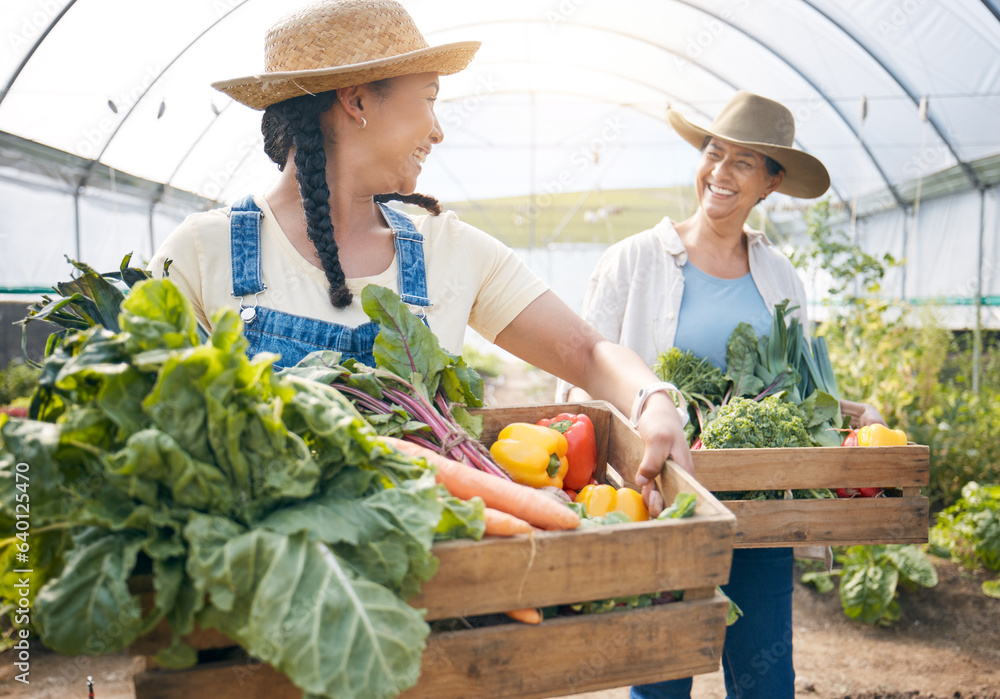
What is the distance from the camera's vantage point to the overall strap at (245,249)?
1.76 meters

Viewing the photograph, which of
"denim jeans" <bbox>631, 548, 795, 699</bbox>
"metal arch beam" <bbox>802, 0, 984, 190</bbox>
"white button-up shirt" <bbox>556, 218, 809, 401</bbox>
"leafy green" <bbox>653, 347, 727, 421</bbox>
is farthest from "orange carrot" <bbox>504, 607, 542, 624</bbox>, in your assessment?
"metal arch beam" <bbox>802, 0, 984, 190</bbox>

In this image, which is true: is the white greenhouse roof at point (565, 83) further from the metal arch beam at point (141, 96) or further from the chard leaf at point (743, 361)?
the chard leaf at point (743, 361)

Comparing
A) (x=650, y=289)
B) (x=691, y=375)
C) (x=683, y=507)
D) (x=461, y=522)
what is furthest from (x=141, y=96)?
(x=683, y=507)

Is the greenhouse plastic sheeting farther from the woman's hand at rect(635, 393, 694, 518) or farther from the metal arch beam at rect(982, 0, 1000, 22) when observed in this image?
the woman's hand at rect(635, 393, 694, 518)

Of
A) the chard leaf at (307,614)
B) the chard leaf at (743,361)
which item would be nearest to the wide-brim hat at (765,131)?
the chard leaf at (743,361)

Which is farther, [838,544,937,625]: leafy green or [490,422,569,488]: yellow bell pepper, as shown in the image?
[838,544,937,625]: leafy green

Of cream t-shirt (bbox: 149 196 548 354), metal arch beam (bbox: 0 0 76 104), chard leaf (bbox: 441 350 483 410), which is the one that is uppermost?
metal arch beam (bbox: 0 0 76 104)

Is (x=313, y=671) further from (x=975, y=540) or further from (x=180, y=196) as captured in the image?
(x=180, y=196)

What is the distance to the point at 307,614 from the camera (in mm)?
909

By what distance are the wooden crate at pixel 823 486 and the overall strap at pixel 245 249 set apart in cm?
140

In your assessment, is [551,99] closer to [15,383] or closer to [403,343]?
[15,383]

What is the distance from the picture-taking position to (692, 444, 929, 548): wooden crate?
213 cm

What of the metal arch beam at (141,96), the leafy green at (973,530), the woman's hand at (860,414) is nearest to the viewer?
the woman's hand at (860,414)

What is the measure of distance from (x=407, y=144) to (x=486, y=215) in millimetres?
10159
